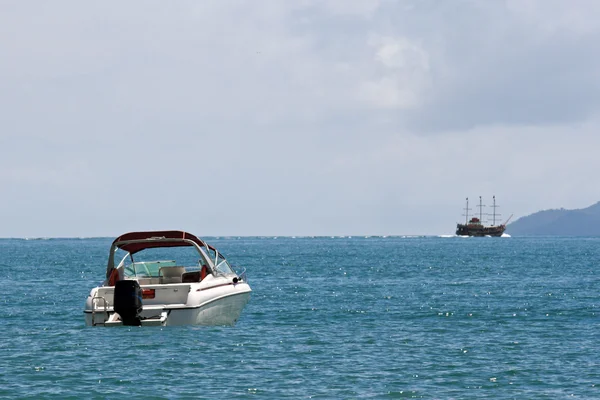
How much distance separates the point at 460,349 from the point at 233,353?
6665mm

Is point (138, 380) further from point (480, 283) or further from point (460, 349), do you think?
point (480, 283)

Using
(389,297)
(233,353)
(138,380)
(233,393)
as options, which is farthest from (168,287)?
(389,297)

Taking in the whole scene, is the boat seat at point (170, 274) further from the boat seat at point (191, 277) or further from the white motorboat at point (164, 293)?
the boat seat at point (191, 277)

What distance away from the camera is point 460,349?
2711 cm

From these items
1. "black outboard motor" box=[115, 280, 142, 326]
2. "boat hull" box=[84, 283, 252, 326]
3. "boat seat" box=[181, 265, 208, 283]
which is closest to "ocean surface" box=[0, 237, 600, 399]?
"boat hull" box=[84, 283, 252, 326]

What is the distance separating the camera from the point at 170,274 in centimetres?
3412

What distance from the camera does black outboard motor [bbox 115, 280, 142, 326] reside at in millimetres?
28094

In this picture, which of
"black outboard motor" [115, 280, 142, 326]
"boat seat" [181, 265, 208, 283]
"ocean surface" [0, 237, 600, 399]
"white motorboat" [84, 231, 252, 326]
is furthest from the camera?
"boat seat" [181, 265, 208, 283]

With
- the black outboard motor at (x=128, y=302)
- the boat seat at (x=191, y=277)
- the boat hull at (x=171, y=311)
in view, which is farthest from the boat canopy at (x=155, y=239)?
the black outboard motor at (x=128, y=302)

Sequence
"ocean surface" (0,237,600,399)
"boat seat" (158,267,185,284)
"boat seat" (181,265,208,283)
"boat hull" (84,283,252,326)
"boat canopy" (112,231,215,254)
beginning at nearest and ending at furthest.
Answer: "ocean surface" (0,237,600,399) → "boat hull" (84,283,252,326) → "boat canopy" (112,231,215,254) → "boat seat" (181,265,208,283) → "boat seat" (158,267,185,284)

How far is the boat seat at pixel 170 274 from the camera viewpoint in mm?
33938

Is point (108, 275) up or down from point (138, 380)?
up

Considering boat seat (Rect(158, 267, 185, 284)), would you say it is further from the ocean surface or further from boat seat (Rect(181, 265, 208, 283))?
the ocean surface

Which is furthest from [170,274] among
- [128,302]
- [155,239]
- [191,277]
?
[128,302]
